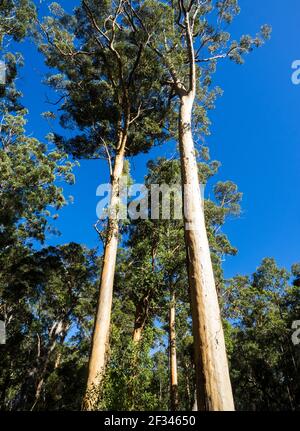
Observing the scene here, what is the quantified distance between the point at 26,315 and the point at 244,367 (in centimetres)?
1850

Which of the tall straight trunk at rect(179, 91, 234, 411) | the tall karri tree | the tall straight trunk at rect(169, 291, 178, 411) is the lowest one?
the tall straight trunk at rect(179, 91, 234, 411)

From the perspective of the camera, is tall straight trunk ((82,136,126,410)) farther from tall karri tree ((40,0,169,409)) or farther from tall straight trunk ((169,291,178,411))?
tall straight trunk ((169,291,178,411))

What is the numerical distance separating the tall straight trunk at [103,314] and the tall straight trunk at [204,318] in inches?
136

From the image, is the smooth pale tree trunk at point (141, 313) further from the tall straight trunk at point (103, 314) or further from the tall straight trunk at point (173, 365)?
the tall straight trunk at point (103, 314)

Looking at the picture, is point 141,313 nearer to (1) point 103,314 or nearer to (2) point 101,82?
(1) point 103,314

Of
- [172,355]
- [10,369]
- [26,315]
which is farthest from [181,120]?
[10,369]

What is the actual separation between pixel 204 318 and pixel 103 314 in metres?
4.33

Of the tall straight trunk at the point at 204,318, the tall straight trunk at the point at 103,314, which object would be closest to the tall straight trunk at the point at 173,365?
the tall straight trunk at the point at 103,314

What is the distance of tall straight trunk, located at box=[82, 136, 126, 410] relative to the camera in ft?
19.0

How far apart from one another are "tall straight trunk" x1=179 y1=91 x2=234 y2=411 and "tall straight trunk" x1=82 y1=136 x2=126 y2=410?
3.46m

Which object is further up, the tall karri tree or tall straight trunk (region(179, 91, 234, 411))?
the tall karri tree

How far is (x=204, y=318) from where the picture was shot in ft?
11.1

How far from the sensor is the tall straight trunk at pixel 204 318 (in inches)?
113

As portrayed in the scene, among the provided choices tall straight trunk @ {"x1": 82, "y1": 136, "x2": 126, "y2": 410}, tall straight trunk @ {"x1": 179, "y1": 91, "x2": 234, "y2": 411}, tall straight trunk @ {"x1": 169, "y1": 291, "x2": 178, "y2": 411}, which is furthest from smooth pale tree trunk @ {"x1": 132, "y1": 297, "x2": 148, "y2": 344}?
tall straight trunk @ {"x1": 179, "y1": 91, "x2": 234, "y2": 411}
